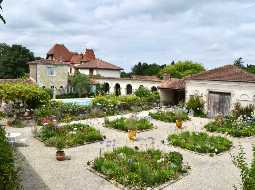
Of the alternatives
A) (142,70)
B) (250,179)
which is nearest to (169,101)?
(250,179)

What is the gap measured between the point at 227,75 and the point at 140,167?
18648mm

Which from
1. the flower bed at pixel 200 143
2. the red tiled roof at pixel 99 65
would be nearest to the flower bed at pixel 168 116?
the flower bed at pixel 200 143

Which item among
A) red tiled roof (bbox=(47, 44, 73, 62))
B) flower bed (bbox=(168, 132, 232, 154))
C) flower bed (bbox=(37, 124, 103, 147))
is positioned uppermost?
red tiled roof (bbox=(47, 44, 73, 62))

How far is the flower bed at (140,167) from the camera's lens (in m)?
11.2

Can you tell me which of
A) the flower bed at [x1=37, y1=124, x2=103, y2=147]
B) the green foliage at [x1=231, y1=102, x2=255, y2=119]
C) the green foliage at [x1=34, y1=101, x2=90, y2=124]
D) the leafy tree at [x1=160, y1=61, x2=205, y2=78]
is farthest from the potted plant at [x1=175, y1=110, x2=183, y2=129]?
the leafy tree at [x1=160, y1=61, x2=205, y2=78]

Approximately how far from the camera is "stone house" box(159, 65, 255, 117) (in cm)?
2577

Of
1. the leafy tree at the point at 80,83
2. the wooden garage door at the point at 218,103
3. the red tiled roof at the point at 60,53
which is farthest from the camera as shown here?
the red tiled roof at the point at 60,53

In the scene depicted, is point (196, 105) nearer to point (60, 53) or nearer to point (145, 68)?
point (60, 53)

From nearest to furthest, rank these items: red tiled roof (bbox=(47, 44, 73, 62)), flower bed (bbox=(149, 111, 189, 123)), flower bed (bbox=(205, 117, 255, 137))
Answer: flower bed (bbox=(205, 117, 255, 137)) < flower bed (bbox=(149, 111, 189, 123)) < red tiled roof (bbox=(47, 44, 73, 62))

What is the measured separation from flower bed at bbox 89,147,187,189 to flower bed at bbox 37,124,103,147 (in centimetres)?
338

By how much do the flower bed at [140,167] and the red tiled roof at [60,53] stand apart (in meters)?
51.2

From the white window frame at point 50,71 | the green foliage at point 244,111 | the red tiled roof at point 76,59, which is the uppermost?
the red tiled roof at point 76,59

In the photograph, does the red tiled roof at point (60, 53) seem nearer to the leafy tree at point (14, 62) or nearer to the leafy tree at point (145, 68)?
the leafy tree at point (14, 62)

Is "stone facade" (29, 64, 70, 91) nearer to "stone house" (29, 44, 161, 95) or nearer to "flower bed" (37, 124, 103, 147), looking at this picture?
"stone house" (29, 44, 161, 95)
